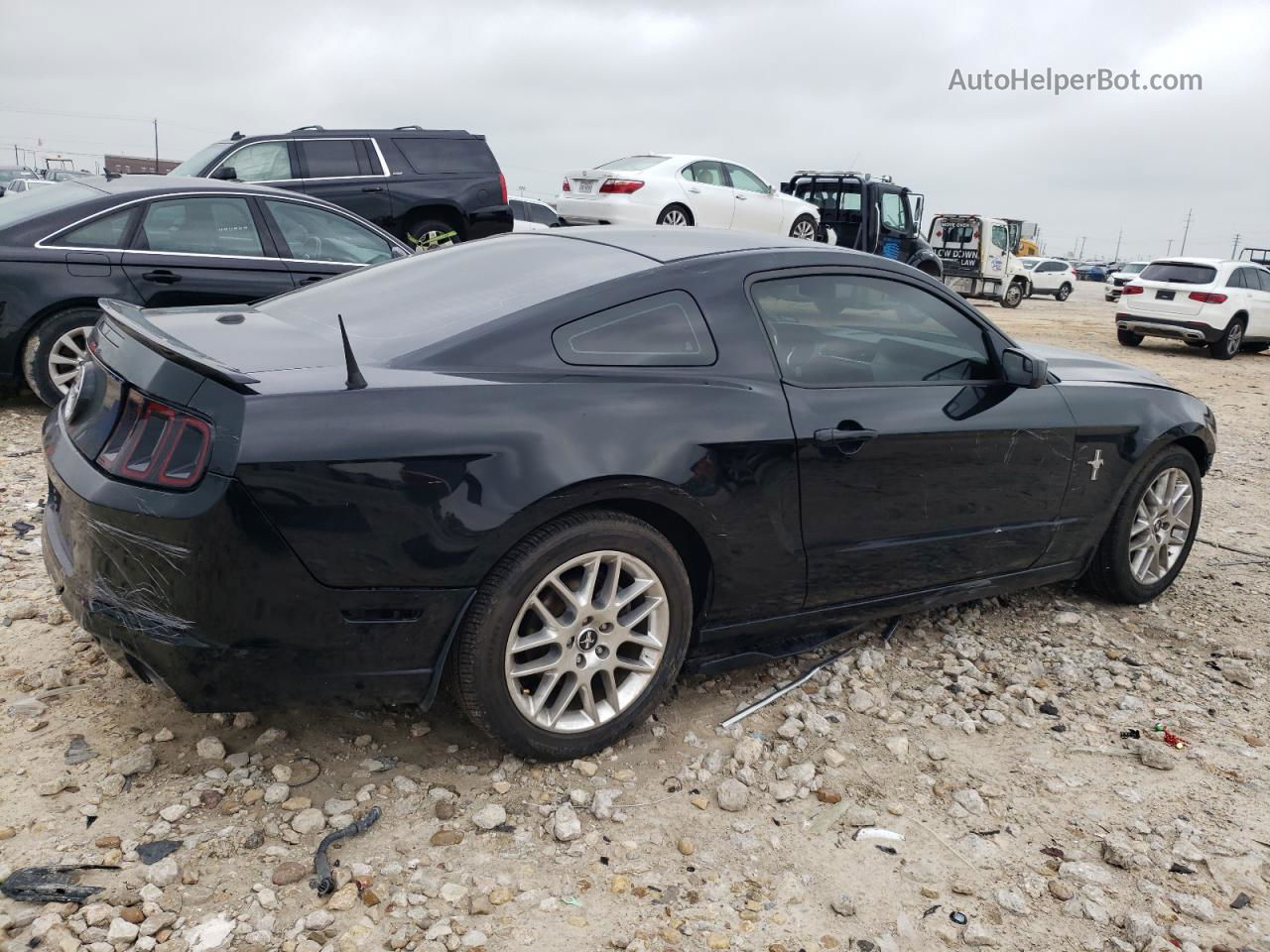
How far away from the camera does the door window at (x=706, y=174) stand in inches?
578

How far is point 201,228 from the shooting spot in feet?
21.9

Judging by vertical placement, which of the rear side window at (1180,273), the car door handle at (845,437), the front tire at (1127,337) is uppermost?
the rear side window at (1180,273)

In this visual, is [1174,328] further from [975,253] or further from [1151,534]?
[1151,534]

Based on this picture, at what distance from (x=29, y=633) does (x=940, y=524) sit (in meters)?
3.14

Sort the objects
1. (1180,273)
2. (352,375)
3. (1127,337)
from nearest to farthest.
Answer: (352,375)
(1180,273)
(1127,337)

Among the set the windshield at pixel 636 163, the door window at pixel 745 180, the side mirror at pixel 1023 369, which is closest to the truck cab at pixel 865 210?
the door window at pixel 745 180

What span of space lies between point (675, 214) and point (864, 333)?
1129 cm

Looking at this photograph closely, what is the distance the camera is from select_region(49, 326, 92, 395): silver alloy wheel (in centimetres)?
612

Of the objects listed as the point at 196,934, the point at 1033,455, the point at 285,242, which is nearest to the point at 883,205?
the point at 285,242

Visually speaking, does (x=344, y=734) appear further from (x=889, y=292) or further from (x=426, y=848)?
(x=889, y=292)

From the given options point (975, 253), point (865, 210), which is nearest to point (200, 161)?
point (865, 210)

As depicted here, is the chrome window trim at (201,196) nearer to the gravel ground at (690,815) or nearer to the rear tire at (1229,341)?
the gravel ground at (690,815)

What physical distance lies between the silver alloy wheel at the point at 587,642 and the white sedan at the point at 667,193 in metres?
11.4

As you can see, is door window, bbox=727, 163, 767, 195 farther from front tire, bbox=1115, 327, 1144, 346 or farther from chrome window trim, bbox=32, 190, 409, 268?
chrome window trim, bbox=32, 190, 409, 268
